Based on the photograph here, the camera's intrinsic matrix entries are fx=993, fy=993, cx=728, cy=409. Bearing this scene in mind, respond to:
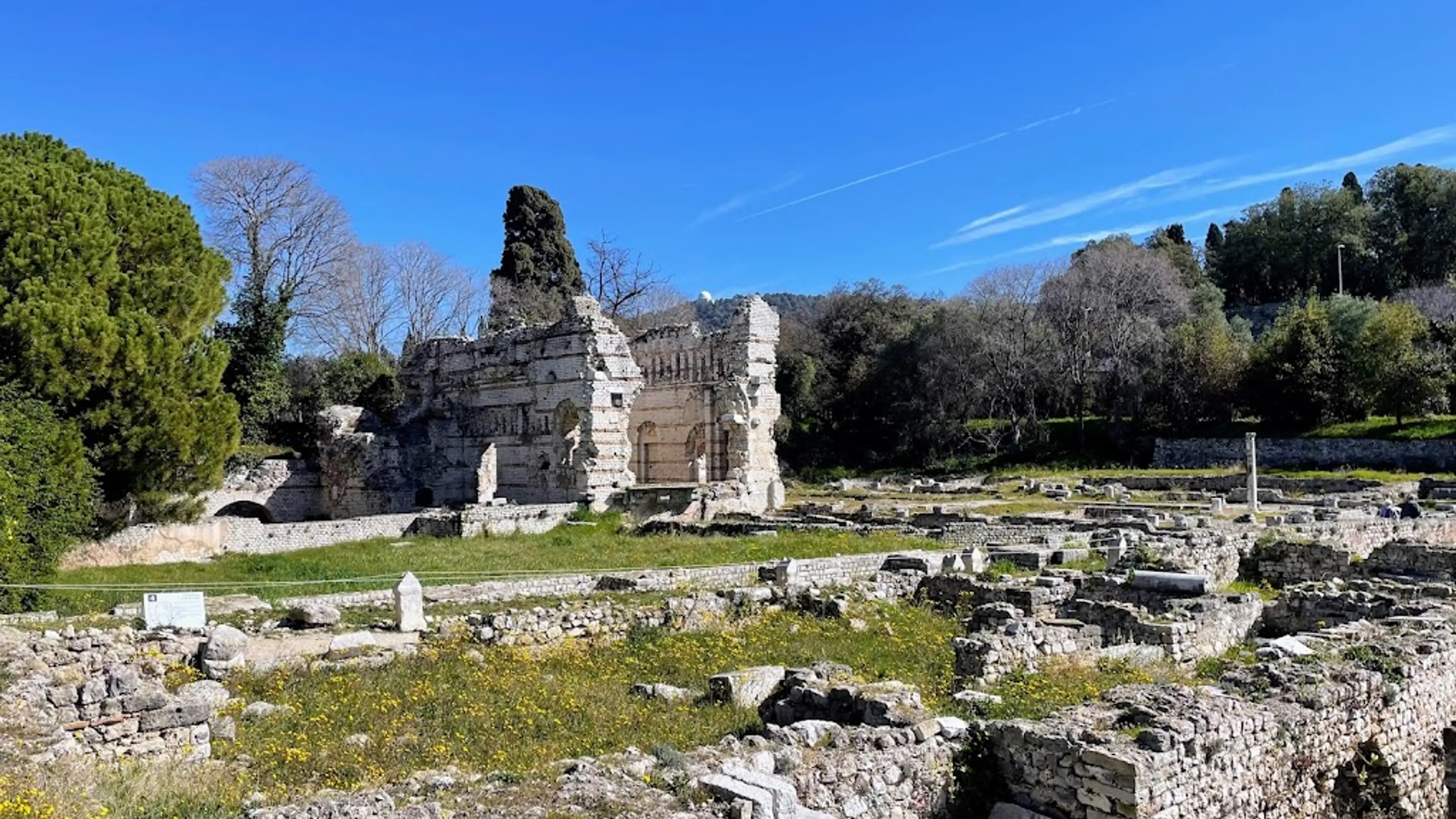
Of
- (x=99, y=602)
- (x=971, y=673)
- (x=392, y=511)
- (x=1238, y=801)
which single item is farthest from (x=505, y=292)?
(x=1238, y=801)

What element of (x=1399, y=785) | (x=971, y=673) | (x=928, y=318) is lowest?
(x=1399, y=785)

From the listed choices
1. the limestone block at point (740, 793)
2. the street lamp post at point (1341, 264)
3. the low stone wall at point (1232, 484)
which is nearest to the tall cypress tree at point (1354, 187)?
the street lamp post at point (1341, 264)

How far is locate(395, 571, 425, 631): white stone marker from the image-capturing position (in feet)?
43.3

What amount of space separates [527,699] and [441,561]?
12.2m

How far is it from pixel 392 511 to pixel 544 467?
5.72 m

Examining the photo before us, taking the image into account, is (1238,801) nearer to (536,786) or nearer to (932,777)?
(932,777)

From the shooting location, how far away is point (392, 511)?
3562cm

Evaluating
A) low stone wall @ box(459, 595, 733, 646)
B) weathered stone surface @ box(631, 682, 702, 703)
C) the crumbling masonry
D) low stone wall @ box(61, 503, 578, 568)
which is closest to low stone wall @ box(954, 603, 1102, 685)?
weathered stone surface @ box(631, 682, 702, 703)

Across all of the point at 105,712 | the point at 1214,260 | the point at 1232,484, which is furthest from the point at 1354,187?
the point at 105,712

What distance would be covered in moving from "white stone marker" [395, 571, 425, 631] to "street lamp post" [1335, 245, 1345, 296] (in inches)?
2388

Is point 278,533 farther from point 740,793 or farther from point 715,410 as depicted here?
point 740,793

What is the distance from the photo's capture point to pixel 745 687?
1009cm

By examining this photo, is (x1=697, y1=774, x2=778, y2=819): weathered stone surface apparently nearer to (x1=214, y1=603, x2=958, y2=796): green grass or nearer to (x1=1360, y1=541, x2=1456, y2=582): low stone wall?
(x1=214, y1=603, x2=958, y2=796): green grass

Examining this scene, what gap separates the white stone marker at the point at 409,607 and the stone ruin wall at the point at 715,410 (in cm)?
1848
